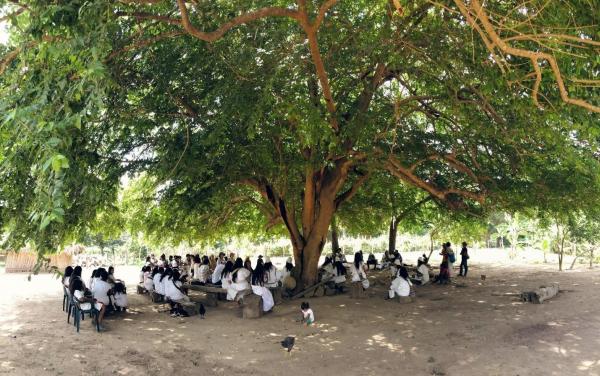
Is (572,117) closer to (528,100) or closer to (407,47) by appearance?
(528,100)

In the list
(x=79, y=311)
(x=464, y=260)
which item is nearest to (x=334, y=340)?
(x=79, y=311)

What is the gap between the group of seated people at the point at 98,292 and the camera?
10.4 m

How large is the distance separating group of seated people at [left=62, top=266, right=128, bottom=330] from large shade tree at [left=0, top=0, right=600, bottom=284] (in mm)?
2205

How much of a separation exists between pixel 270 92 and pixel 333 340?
5.33 m

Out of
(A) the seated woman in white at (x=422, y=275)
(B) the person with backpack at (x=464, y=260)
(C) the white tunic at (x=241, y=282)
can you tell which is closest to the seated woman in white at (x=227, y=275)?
(C) the white tunic at (x=241, y=282)

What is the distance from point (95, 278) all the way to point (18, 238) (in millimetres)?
5138

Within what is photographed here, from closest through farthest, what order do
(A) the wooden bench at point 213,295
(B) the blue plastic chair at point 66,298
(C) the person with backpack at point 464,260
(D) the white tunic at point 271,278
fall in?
(B) the blue plastic chair at point 66,298, (A) the wooden bench at point 213,295, (D) the white tunic at point 271,278, (C) the person with backpack at point 464,260

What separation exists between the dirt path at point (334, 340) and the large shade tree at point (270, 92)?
236 centimetres

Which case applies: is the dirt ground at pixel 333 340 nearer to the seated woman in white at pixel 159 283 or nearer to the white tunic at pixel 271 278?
the seated woman in white at pixel 159 283

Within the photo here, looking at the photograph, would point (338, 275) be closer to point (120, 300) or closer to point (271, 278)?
point (271, 278)

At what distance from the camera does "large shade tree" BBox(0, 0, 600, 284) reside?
5910 mm

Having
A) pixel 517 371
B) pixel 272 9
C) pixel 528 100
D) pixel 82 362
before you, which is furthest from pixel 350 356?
pixel 272 9

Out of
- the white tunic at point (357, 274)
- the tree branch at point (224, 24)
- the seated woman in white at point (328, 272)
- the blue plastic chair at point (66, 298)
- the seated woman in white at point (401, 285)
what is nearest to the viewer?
the tree branch at point (224, 24)

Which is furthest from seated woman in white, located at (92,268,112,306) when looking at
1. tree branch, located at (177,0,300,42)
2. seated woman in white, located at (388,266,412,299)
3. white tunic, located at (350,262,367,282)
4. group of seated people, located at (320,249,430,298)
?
seated woman in white, located at (388,266,412,299)
